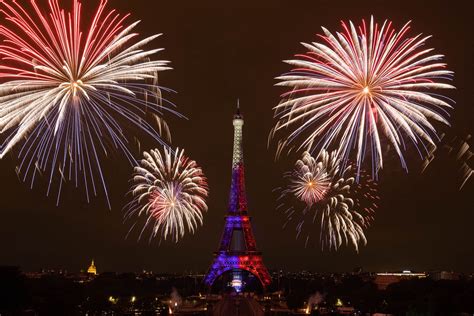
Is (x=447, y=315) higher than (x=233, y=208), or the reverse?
(x=233, y=208)

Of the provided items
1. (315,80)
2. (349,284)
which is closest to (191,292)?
(349,284)

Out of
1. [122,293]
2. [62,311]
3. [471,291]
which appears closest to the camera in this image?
[62,311]

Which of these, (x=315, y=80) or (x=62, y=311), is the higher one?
(x=315, y=80)

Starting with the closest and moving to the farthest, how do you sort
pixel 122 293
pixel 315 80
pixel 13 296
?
1. pixel 315 80
2. pixel 13 296
3. pixel 122 293

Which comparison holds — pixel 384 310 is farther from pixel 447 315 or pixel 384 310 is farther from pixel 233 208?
pixel 233 208

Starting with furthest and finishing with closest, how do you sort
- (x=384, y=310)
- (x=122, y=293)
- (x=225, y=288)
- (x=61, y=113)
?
(x=225, y=288) < (x=122, y=293) < (x=384, y=310) < (x=61, y=113)

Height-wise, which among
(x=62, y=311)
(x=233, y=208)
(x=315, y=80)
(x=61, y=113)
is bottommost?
(x=62, y=311)

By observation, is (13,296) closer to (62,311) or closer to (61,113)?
(62,311)

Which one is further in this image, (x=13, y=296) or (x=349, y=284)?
(x=349, y=284)

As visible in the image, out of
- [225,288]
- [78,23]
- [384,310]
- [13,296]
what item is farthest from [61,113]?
[225,288]
